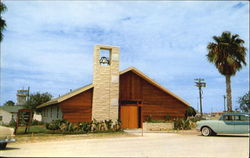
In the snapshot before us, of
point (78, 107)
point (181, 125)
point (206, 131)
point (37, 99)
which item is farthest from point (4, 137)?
point (37, 99)

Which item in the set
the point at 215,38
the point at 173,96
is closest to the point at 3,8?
the point at 173,96

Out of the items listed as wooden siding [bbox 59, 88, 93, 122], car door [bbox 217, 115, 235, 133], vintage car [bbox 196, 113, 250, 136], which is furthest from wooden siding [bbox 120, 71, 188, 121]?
car door [bbox 217, 115, 235, 133]

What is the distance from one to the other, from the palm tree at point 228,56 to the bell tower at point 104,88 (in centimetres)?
1118

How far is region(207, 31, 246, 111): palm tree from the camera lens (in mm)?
25625

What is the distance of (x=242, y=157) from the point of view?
955 cm

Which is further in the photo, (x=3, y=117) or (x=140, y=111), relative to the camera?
(x=3, y=117)

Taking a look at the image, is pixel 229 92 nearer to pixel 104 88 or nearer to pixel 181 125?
pixel 181 125

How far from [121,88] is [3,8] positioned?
1167 cm

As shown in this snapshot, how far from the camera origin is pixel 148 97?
2403 cm

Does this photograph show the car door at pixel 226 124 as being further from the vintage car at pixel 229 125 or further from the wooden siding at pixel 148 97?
the wooden siding at pixel 148 97

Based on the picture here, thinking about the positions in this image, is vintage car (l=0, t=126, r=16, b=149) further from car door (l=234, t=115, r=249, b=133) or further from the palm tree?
the palm tree

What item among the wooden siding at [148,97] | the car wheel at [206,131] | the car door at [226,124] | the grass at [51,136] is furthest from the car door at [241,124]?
the wooden siding at [148,97]

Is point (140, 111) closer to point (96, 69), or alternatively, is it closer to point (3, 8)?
point (96, 69)

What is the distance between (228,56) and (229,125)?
11.5m
